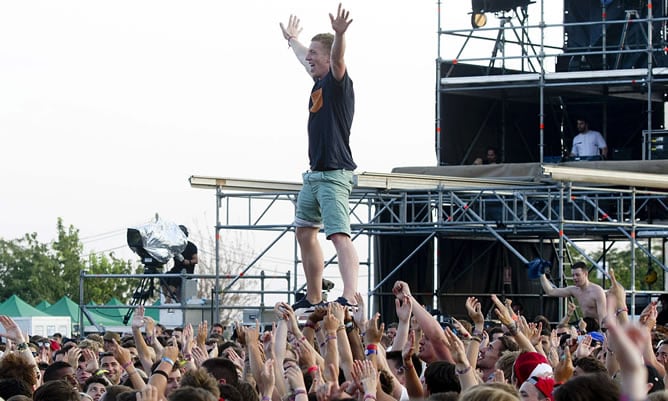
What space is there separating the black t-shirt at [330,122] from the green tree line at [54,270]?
54063 millimetres

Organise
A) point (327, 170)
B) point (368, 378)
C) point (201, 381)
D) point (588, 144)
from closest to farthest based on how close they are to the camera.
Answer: point (201, 381), point (368, 378), point (327, 170), point (588, 144)

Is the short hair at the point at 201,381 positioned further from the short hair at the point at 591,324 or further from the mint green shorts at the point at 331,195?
the short hair at the point at 591,324

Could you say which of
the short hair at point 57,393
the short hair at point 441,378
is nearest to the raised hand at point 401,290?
the short hair at point 441,378

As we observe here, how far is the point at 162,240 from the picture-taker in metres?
22.1

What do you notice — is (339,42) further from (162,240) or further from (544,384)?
(162,240)

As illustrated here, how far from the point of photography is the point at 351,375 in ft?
24.2

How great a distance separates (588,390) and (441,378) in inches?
91.4

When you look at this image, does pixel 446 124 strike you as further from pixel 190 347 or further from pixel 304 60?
pixel 190 347

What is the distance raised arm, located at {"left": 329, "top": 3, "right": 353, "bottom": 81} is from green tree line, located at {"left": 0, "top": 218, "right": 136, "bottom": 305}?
2147 inches

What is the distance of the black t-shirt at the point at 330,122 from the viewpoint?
989 centimetres

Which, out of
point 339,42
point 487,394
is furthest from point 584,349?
point 487,394

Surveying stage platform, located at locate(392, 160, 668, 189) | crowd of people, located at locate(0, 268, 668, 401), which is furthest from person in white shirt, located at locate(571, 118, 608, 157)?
crowd of people, located at locate(0, 268, 668, 401)

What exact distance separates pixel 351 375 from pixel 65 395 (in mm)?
1589

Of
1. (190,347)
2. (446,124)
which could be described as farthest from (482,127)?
(190,347)
